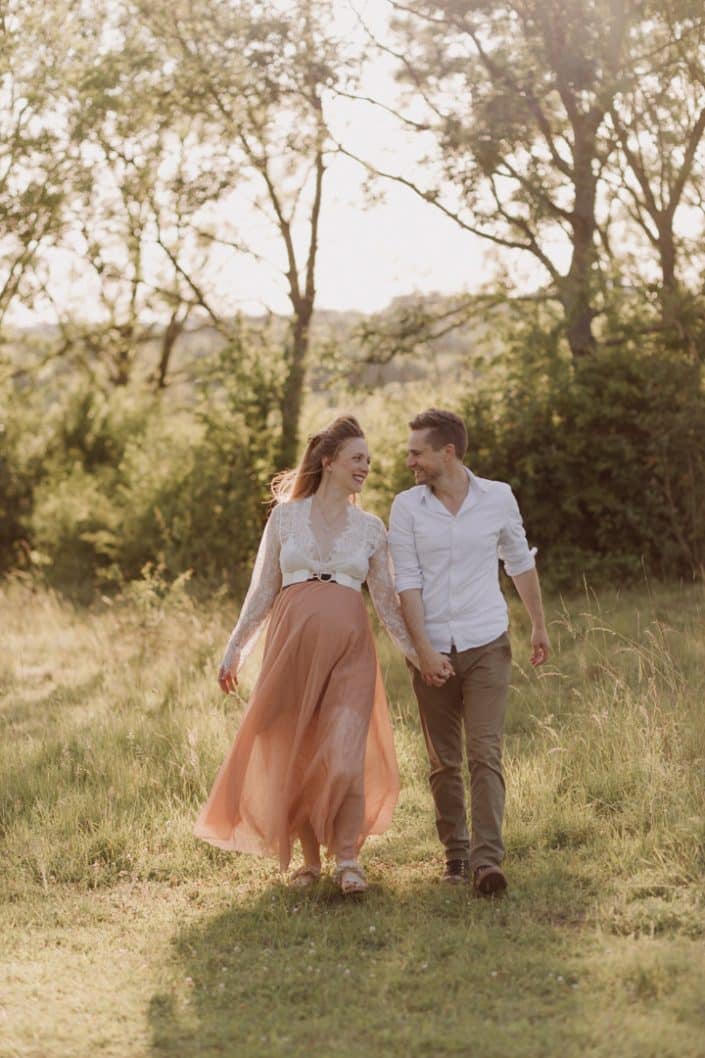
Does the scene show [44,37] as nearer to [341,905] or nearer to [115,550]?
[115,550]

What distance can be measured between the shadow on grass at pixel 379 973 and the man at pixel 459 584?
336 mm

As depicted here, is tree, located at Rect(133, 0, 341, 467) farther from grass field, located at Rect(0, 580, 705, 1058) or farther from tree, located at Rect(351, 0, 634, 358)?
grass field, located at Rect(0, 580, 705, 1058)

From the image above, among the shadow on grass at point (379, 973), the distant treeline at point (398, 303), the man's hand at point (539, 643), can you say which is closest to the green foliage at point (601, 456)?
the distant treeline at point (398, 303)

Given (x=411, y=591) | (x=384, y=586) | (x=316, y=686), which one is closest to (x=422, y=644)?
(x=411, y=591)

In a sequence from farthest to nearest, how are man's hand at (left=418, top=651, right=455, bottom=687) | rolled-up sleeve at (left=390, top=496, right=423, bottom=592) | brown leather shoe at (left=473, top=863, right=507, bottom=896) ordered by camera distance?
rolled-up sleeve at (left=390, top=496, right=423, bottom=592) → man's hand at (left=418, top=651, right=455, bottom=687) → brown leather shoe at (left=473, top=863, right=507, bottom=896)

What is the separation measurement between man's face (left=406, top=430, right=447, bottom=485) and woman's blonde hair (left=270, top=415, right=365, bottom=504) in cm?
30

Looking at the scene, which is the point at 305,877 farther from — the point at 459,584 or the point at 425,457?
the point at 425,457

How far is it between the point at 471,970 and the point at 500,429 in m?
10.3

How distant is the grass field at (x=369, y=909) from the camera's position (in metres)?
4.34

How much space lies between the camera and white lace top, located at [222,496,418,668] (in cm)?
582

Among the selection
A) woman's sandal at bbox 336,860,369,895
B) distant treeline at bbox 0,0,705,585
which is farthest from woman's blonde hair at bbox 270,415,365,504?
distant treeline at bbox 0,0,705,585

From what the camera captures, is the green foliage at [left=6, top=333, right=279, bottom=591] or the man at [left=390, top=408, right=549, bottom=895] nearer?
the man at [left=390, top=408, right=549, bottom=895]

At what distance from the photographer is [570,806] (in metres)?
6.60

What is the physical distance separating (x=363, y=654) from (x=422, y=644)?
11.9 inches
